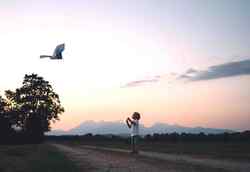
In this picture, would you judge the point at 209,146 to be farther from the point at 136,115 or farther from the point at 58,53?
the point at 58,53

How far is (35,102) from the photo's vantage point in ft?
364

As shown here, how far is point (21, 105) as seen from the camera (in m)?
111

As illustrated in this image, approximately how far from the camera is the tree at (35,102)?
108 meters

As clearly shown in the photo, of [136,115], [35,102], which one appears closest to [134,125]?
[136,115]

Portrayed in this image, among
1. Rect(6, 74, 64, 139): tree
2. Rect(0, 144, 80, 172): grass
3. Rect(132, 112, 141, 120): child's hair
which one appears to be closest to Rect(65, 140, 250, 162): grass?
Rect(132, 112, 141, 120): child's hair

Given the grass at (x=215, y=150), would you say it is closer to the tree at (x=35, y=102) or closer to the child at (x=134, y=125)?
the child at (x=134, y=125)

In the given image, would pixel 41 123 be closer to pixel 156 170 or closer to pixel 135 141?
pixel 135 141

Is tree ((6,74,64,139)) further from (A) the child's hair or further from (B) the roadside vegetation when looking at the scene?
(A) the child's hair

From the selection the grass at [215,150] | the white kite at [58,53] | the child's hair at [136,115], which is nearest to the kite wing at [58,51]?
the white kite at [58,53]

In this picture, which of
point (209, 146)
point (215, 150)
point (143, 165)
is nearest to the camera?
point (143, 165)

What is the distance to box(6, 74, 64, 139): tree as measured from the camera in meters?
108

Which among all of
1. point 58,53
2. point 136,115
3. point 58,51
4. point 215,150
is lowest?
point 215,150

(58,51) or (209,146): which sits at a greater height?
(58,51)

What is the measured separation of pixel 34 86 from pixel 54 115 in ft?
26.3
